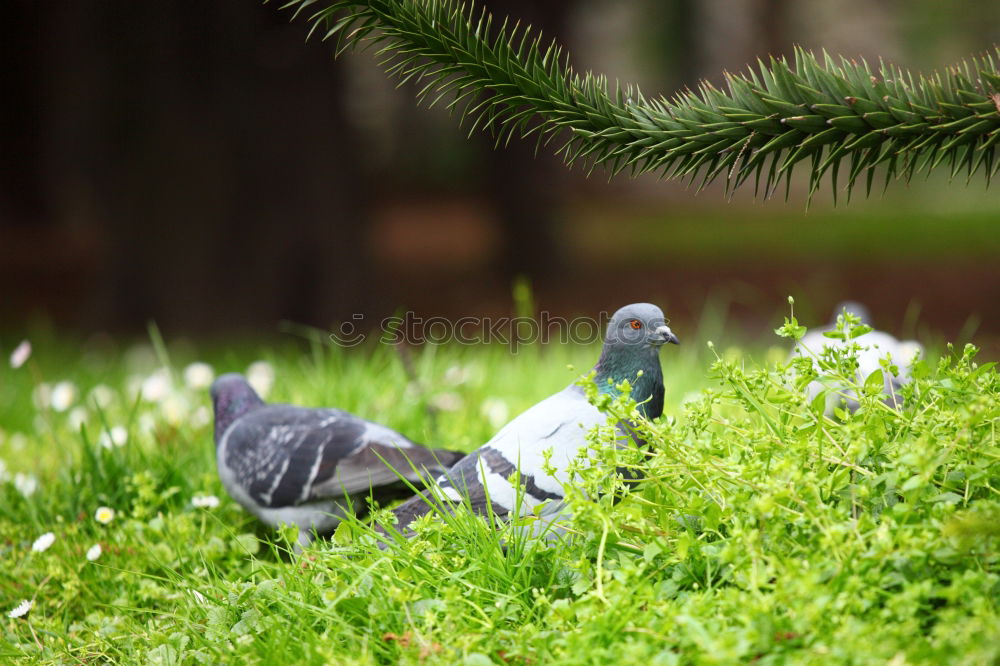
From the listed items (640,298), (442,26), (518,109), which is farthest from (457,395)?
(640,298)

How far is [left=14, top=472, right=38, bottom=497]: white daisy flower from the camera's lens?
3355 mm

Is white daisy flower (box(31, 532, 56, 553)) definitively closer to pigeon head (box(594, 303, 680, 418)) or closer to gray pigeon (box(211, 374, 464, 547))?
gray pigeon (box(211, 374, 464, 547))

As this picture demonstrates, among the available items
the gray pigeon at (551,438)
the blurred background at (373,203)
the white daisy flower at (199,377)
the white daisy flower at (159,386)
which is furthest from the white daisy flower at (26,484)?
the blurred background at (373,203)

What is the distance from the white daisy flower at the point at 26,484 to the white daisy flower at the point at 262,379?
0.99 meters

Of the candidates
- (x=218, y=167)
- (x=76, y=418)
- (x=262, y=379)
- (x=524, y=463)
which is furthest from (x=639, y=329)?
(x=218, y=167)

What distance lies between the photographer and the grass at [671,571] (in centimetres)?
176

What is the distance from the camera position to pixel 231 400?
11.3 ft

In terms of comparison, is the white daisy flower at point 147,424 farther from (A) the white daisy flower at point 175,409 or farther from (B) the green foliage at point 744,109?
(B) the green foliage at point 744,109

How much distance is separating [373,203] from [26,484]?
39.1ft

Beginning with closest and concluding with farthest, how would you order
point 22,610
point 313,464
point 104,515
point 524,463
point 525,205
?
point 524,463, point 22,610, point 313,464, point 104,515, point 525,205

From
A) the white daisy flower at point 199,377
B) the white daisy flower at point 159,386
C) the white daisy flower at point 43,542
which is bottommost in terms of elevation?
the white daisy flower at point 43,542

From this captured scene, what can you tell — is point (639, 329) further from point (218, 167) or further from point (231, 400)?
point (218, 167)

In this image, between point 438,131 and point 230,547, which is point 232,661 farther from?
point 438,131

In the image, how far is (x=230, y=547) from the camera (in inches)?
118
